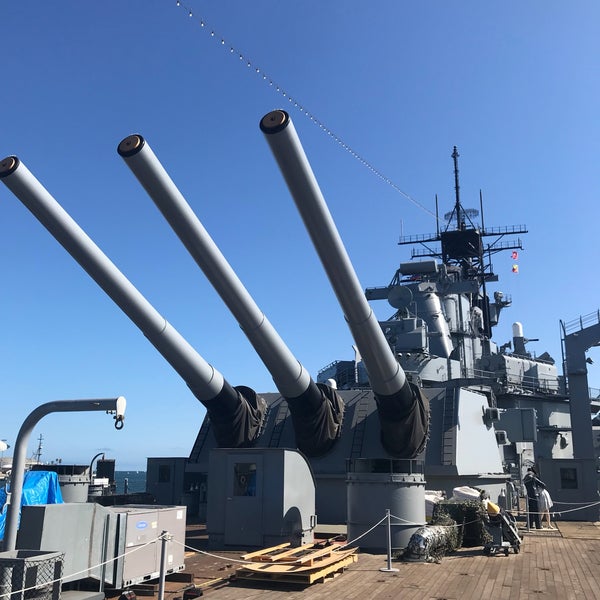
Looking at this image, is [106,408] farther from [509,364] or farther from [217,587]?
[509,364]

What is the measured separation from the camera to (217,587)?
641cm

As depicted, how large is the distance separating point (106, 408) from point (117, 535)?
1184 millimetres

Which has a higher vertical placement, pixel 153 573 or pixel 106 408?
pixel 106 408

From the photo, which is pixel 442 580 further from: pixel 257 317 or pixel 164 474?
pixel 164 474

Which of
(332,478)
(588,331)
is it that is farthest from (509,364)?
(332,478)

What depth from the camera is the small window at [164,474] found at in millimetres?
13584

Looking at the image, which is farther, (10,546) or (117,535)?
(117,535)

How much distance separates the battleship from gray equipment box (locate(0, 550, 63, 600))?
4106 millimetres

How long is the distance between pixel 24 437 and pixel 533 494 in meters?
9.20

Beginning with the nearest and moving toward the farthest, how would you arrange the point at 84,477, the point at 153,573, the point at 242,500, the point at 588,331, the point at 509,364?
the point at 153,573 → the point at 242,500 → the point at 84,477 → the point at 588,331 → the point at 509,364

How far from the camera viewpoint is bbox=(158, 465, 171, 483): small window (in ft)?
44.6

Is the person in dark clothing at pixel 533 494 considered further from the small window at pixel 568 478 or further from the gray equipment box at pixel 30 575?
the gray equipment box at pixel 30 575

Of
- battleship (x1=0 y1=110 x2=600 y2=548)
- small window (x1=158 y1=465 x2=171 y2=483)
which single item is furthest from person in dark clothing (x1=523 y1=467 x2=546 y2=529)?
small window (x1=158 y1=465 x2=171 y2=483)

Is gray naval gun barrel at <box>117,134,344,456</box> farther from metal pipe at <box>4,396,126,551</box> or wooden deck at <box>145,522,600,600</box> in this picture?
wooden deck at <box>145,522,600,600</box>
